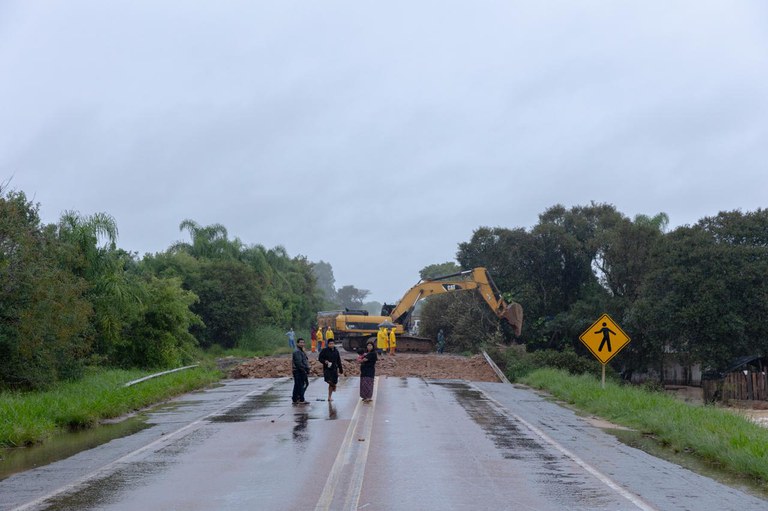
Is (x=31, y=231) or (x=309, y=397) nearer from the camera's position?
(x=31, y=231)

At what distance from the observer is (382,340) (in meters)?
42.4

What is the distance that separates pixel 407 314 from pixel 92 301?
23034mm

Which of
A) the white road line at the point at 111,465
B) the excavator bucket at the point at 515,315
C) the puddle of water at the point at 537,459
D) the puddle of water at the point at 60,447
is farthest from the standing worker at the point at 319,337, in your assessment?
the puddle of water at the point at 60,447

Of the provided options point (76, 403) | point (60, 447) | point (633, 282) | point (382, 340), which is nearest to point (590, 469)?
point (60, 447)

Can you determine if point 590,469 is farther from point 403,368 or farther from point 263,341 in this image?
point 263,341

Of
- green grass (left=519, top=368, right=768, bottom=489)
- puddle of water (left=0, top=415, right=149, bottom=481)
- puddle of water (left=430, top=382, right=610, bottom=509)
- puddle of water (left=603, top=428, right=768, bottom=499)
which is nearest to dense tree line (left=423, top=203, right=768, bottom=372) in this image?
green grass (left=519, top=368, right=768, bottom=489)

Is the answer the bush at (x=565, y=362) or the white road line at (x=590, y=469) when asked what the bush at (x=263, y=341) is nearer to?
the bush at (x=565, y=362)

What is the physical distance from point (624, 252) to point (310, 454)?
43319mm

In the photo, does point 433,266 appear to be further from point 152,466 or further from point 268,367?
point 152,466

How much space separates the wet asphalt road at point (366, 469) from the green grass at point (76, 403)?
54.4 inches

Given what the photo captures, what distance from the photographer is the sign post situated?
24.4 meters

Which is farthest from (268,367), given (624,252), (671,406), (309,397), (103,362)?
(624,252)

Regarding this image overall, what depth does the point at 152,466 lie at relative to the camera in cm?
1241

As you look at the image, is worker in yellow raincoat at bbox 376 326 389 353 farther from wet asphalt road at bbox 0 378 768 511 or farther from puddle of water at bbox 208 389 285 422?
wet asphalt road at bbox 0 378 768 511
